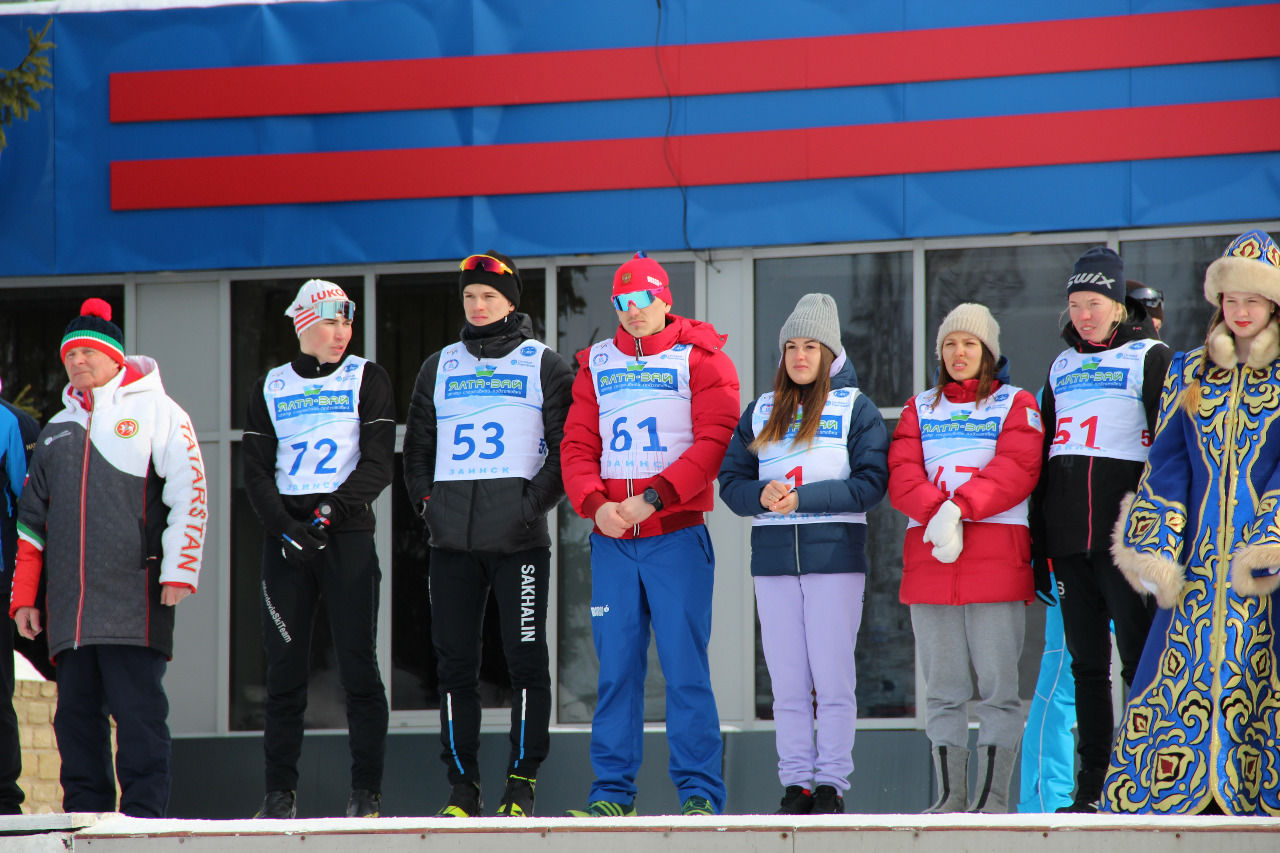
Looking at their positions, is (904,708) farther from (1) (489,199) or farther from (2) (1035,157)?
(1) (489,199)

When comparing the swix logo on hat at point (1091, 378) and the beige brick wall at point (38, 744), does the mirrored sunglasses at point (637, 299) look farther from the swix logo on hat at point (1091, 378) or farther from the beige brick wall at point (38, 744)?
the beige brick wall at point (38, 744)

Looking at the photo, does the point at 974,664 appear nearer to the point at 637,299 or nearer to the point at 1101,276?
the point at 1101,276

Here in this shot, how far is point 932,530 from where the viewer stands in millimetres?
5312

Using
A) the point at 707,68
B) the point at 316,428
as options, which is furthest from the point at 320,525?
the point at 707,68

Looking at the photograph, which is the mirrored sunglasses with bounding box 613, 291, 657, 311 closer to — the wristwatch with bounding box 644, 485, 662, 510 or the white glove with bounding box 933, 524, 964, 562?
the wristwatch with bounding box 644, 485, 662, 510

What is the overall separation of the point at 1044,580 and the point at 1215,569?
0.96 metres

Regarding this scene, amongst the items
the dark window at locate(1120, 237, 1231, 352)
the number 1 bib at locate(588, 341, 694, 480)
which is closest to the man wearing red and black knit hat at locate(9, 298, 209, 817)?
the number 1 bib at locate(588, 341, 694, 480)

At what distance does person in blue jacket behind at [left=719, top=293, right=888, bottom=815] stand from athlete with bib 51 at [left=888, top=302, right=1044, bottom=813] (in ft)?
0.63

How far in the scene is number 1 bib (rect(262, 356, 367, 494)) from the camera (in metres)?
5.86

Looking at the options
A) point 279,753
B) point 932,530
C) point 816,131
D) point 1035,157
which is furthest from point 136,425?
point 1035,157

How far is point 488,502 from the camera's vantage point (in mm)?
5578

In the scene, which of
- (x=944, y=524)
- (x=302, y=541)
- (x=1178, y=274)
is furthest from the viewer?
(x=1178, y=274)

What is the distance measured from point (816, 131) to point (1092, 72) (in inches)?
61.0

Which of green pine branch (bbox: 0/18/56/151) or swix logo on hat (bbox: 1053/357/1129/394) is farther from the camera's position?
green pine branch (bbox: 0/18/56/151)
